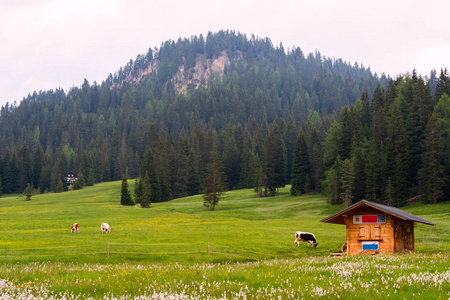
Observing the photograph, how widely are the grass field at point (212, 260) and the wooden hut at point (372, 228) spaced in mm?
2686

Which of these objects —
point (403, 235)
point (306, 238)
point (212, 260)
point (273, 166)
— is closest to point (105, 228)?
point (212, 260)

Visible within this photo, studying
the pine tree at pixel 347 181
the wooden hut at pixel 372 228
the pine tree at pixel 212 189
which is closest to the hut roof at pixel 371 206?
the wooden hut at pixel 372 228

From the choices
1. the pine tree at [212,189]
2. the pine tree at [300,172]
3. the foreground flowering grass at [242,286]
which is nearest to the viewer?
the foreground flowering grass at [242,286]

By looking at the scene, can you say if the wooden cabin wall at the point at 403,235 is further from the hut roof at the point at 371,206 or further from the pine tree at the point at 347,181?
the pine tree at the point at 347,181

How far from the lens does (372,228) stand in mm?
33188

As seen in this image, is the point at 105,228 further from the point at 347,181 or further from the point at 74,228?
the point at 347,181

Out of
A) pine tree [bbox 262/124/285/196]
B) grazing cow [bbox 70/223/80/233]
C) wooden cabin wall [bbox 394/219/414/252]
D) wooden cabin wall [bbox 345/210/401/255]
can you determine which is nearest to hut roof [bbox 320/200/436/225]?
wooden cabin wall [bbox 345/210/401/255]

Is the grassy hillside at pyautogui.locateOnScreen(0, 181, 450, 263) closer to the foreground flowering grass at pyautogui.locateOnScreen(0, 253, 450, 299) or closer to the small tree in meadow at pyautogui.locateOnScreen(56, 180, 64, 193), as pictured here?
the foreground flowering grass at pyautogui.locateOnScreen(0, 253, 450, 299)

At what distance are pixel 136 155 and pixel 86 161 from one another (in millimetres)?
22874

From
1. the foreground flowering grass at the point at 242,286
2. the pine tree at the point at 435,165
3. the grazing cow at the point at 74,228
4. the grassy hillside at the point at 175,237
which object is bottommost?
the grassy hillside at the point at 175,237

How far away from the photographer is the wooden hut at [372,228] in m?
32.2

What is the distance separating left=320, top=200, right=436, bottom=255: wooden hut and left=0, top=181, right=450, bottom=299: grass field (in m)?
2.69

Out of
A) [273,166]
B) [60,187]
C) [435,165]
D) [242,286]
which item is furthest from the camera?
[60,187]

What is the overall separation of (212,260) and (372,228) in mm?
12447
